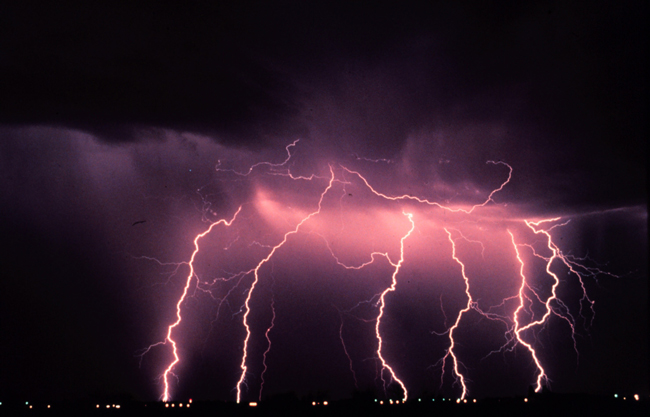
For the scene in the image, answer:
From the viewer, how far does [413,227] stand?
31.4ft

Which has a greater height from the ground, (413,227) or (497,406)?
(413,227)

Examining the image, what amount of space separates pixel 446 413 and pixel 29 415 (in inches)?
317

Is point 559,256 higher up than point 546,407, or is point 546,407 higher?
point 559,256

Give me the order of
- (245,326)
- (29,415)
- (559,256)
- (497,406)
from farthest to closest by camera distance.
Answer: (559,256)
(245,326)
(497,406)
(29,415)

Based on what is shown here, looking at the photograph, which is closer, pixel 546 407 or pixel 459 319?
pixel 546 407

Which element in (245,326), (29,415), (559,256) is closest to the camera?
(29,415)

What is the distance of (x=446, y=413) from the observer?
287 inches

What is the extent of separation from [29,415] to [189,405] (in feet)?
9.72

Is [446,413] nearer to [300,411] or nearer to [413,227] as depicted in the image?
[300,411]

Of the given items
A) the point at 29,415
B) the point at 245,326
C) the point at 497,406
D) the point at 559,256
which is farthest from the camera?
the point at 559,256

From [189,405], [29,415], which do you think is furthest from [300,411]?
[29,415]

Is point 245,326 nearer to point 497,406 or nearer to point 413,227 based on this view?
point 413,227

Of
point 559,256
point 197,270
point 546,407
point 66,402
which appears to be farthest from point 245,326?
point 559,256

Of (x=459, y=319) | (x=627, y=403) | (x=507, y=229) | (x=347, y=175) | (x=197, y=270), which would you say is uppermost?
(x=347, y=175)
